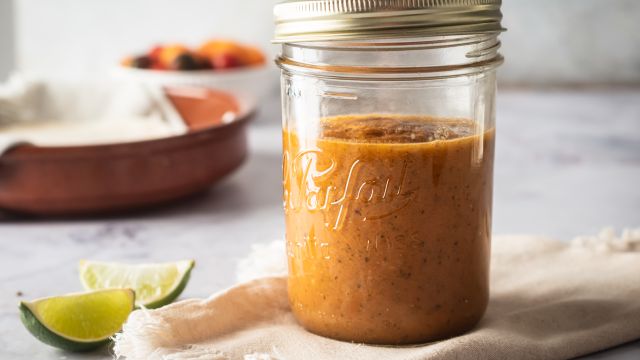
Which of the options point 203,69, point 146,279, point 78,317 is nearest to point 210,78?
point 203,69

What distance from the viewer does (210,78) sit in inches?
76.1

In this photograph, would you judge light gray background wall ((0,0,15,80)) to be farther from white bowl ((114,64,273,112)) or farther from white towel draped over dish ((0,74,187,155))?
white towel draped over dish ((0,74,187,155))

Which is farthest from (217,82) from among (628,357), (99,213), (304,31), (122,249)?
(628,357)

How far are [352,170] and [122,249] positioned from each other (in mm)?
565

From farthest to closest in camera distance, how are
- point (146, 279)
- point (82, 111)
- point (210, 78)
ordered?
point (210, 78) < point (82, 111) < point (146, 279)

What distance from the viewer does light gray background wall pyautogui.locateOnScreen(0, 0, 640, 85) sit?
2479 millimetres

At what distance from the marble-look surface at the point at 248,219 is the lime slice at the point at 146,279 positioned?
89 mm

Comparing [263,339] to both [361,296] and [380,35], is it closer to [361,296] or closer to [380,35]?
[361,296]

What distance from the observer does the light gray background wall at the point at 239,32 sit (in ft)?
8.13

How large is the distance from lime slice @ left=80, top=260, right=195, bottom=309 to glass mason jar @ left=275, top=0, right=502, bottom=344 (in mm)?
173

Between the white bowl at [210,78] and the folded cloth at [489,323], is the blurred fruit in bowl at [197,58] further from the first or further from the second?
the folded cloth at [489,323]

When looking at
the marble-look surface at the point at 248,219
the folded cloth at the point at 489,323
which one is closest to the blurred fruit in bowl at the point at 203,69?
the marble-look surface at the point at 248,219

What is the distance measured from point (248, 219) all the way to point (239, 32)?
1.30m

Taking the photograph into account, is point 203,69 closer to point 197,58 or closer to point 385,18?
point 197,58
